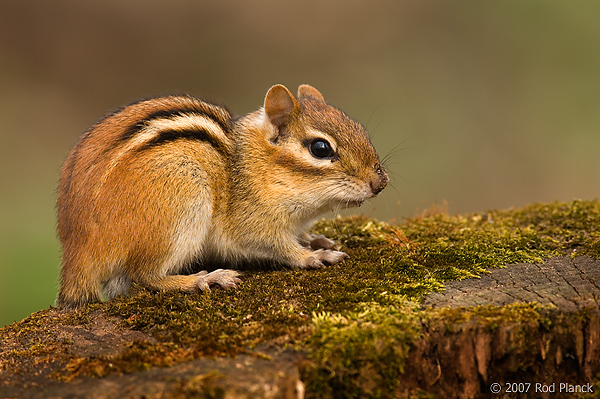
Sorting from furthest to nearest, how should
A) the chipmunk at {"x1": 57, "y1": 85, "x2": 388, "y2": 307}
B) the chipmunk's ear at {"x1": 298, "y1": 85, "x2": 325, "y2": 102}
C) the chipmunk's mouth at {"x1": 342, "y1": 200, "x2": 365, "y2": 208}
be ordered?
the chipmunk's ear at {"x1": 298, "y1": 85, "x2": 325, "y2": 102} < the chipmunk's mouth at {"x1": 342, "y1": 200, "x2": 365, "y2": 208} < the chipmunk at {"x1": 57, "y1": 85, "x2": 388, "y2": 307}

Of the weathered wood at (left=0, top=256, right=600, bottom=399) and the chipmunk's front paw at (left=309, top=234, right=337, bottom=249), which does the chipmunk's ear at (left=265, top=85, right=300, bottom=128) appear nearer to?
the chipmunk's front paw at (left=309, top=234, right=337, bottom=249)

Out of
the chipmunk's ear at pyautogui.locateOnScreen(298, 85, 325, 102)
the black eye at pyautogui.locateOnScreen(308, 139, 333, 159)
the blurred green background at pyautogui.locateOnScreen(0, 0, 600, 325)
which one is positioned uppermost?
the blurred green background at pyautogui.locateOnScreen(0, 0, 600, 325)

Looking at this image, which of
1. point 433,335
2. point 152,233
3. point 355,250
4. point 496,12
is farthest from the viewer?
point 496,12

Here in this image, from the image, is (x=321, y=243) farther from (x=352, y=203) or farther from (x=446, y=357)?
(x=446, y=357)

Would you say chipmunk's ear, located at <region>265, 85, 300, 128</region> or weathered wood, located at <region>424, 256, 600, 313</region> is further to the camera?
chipmunk's ear, located at <region>265, 85, 300, 128</region>

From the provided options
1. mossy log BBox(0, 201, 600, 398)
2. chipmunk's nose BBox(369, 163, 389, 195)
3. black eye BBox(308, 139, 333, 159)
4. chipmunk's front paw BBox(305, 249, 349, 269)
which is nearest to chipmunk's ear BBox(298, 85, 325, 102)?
black eye BBox(308, 139, 333, 159)

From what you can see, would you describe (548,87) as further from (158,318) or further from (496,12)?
(158,318)

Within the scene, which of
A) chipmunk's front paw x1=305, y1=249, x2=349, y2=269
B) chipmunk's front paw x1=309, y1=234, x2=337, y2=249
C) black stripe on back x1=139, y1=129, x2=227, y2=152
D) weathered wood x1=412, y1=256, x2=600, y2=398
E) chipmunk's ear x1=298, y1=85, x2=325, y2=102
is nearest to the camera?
weathered wood x1=412, y1=256, x2=600, y2=398

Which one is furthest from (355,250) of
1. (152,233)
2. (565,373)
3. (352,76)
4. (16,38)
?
(16,38)
